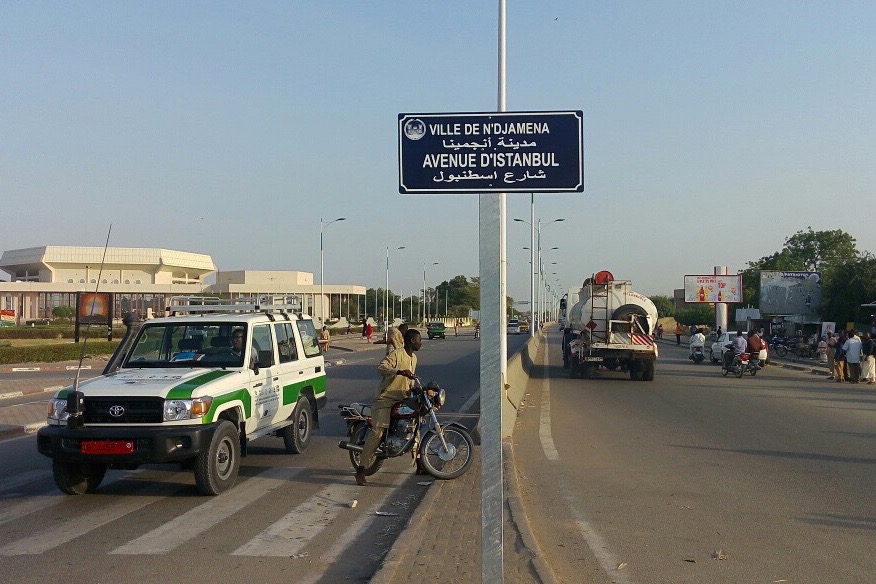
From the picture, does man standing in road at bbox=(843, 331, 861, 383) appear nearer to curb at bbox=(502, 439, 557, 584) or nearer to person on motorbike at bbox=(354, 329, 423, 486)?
curb at bbox=(502, 439, 557, 584)

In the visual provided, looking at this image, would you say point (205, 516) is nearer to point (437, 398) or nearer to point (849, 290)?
point (437, 398)

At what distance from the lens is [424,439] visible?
986 centimetres

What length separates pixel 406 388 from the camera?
9844 millimetres

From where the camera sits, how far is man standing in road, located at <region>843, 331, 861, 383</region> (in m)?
27.3

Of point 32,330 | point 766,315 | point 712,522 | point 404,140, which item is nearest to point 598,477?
point 712,522

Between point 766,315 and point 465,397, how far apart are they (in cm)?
3993

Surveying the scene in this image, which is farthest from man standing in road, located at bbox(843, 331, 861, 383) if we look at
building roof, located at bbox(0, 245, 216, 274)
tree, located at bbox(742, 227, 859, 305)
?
building roof, located at bbox(0, 245, 216, 274)

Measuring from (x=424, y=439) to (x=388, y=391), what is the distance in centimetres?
69

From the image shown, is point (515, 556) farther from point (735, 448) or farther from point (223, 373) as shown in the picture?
point (735, 448)

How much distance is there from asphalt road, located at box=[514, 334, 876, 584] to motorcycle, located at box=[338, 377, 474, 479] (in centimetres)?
88

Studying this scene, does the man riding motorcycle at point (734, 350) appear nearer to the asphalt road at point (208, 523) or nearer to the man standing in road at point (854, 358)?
the man standing in road at point (854, 358)

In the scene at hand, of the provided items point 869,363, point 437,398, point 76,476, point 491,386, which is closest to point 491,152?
point 491,386

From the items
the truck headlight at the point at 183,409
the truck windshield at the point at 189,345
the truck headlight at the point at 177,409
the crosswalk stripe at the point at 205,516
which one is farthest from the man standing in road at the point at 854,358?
the truck headlight at the point at 177,409

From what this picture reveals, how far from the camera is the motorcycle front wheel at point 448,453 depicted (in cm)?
984
